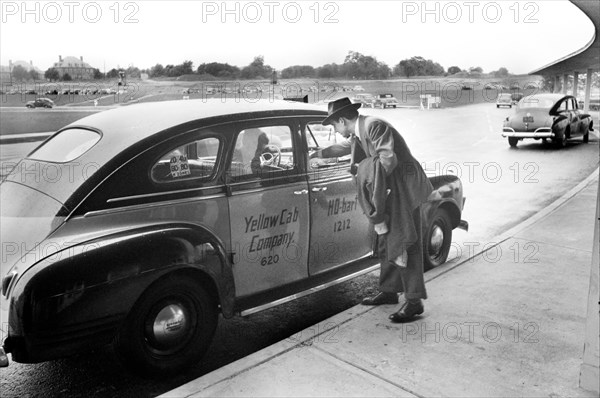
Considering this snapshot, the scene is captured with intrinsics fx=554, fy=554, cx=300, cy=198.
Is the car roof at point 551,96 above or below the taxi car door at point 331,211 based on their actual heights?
above

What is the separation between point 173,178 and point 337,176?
4.75ft

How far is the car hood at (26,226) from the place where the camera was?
10.2 ft

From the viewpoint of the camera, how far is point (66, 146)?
3.74m

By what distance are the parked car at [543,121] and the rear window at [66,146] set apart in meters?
15.8

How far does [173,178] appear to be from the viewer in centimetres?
362

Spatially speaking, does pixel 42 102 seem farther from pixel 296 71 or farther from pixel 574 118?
pixel 574 118

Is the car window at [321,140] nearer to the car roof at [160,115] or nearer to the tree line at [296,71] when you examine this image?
the car roof at [160,115]

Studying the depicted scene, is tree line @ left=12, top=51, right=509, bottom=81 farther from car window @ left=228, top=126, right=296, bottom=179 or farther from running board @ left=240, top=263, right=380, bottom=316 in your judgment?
running board @ left=240, top=263, right=380, bottom=316

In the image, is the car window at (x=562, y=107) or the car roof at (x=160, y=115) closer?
the car roof at (x=160, y=115)

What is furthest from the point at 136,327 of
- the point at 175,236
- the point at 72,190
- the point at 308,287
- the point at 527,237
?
the point at 527,237

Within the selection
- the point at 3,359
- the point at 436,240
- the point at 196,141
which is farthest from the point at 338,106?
the point at 3,359

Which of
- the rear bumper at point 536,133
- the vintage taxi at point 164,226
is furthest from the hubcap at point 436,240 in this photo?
the rear bumper at point 536,133

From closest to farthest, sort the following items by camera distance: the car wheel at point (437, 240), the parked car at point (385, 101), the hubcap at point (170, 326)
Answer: the hubcap at point (170, 326) < the car wheel at point (437, 240) < the parked car at point (385, 101)

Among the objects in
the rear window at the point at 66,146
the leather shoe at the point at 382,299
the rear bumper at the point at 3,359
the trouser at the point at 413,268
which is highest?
the rear window at the point at 66,146
